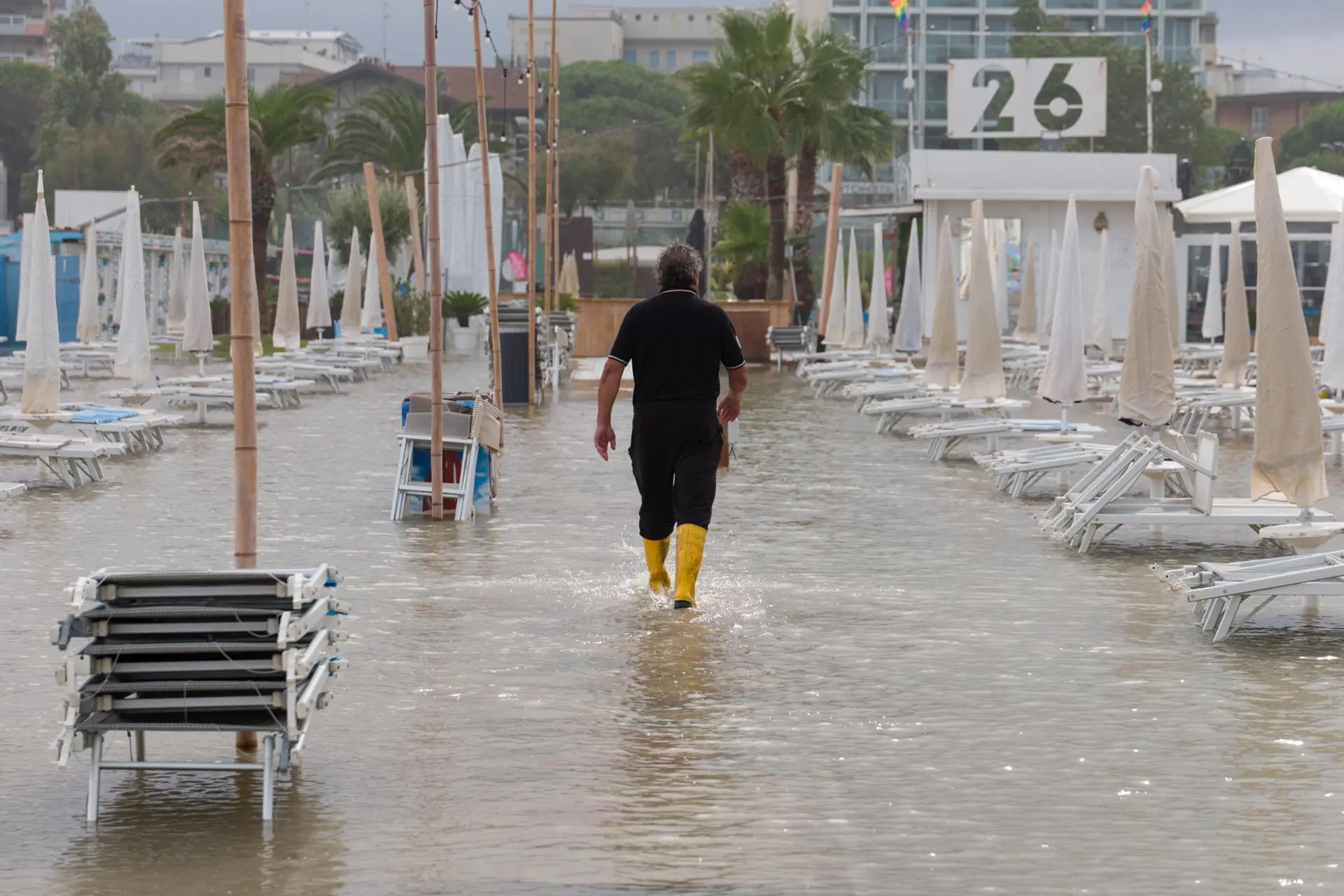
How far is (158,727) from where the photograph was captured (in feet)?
17.9

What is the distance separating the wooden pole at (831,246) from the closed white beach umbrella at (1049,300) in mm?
4242

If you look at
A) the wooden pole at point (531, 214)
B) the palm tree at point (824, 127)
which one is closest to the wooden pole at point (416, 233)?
the palm tree at point (824, 127)

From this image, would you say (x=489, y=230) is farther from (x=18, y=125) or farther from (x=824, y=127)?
(x=18, y=125)

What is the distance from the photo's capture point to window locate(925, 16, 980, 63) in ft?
322

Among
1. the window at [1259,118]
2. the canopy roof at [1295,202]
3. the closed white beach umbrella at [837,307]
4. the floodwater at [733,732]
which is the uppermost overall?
the window at [1259,118]

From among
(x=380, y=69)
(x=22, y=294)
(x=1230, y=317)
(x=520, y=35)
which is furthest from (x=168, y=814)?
(x=520, y=35)

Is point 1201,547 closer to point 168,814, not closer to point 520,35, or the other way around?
point 168,814

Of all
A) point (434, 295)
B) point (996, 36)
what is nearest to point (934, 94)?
point (996, 36)

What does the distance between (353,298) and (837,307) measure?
892 cm

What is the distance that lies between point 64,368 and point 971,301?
16293 millimetres

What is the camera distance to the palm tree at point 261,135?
1806 inches

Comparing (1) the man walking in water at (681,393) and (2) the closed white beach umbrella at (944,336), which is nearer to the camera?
(1) the man walking in water at (681,393)

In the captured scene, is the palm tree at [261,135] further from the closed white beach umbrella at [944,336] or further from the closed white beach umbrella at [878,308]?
the closed white beach umbrella at [944,336]

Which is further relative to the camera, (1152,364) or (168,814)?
(1152,364)
